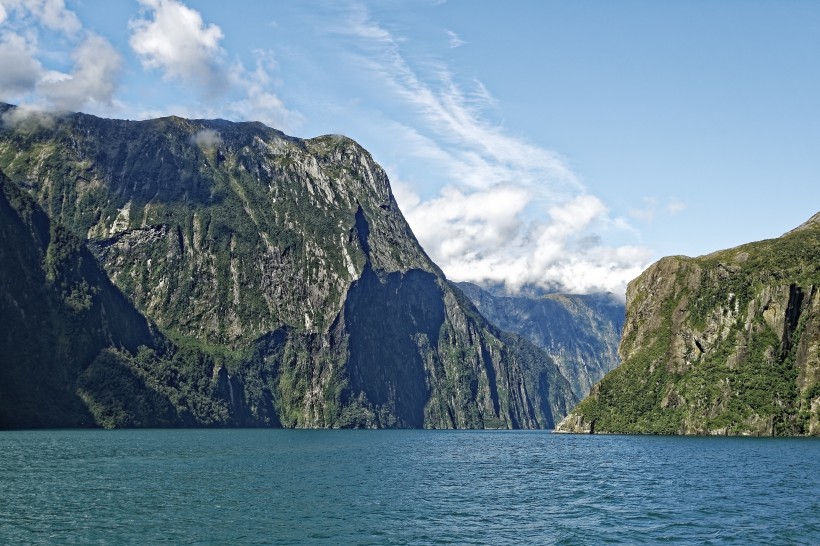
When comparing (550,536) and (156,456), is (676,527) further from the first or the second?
(156,456)

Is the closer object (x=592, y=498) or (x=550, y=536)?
(x=550, y=536)

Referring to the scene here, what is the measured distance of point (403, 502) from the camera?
3371 inches

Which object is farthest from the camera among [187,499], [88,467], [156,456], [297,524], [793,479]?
[156,456]

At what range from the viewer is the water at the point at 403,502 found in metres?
65.1

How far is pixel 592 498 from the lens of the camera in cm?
8944

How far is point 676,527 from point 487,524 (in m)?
17.0

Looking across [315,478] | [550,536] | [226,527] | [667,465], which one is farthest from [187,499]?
[667,465]

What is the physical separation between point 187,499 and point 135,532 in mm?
20413

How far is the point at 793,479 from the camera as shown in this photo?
107 meters

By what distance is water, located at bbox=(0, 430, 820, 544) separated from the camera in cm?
6512

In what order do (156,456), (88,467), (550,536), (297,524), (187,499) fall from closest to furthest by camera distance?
(550,536)
(297,524)
(187,499)
(88,467)
(156,456)

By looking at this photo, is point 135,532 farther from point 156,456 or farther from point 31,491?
point 156,456

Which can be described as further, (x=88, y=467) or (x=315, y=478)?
(x=88, y=467)

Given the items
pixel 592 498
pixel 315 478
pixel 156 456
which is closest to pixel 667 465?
pixel 592 498
